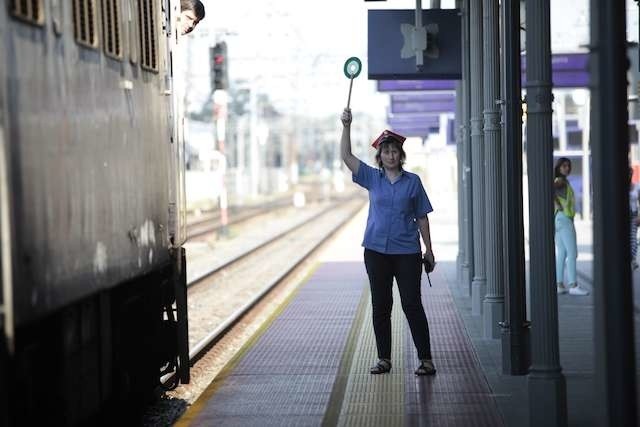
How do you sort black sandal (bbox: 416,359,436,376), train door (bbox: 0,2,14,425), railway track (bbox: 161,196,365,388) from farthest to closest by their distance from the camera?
railway track (bbox: 161,196,365,388) < black sandal (bbox: 416,359,436,376) < train door (bbox: 0,2,14,425)

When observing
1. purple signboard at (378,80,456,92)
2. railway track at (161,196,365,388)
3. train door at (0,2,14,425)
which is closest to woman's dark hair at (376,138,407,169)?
railway track at (161,196,365,388)

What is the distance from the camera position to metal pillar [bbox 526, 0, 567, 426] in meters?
8.44

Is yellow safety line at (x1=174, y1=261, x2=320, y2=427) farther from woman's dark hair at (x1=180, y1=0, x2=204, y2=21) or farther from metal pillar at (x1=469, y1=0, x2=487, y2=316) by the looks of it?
woman's dark hair at (x1=180, y1=0, x2=204, y2=21)

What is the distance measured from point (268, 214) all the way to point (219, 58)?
28.9 metres

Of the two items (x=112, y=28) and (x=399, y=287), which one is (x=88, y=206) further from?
(x=399, y=287)

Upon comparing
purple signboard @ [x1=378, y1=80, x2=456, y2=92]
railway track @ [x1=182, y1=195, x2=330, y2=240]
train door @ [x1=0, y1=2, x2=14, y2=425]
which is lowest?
railway track @ [x1=182, y1=195, x2=330, y2=240]

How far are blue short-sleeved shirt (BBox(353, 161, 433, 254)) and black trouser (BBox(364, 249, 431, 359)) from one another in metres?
0.08

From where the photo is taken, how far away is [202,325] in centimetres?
1795

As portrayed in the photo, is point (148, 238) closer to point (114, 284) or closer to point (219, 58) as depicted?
point (114, 284)

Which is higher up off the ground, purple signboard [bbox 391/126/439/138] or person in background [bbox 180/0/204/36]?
person in background [bbox 180/0/204/36]

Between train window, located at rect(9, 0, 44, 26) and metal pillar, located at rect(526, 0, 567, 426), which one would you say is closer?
train window, located at rect(9, 0, 44, 26)

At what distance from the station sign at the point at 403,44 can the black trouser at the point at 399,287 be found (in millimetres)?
6207

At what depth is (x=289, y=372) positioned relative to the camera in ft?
37.4

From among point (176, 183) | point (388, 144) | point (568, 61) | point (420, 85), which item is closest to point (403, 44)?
point (388, 144)
